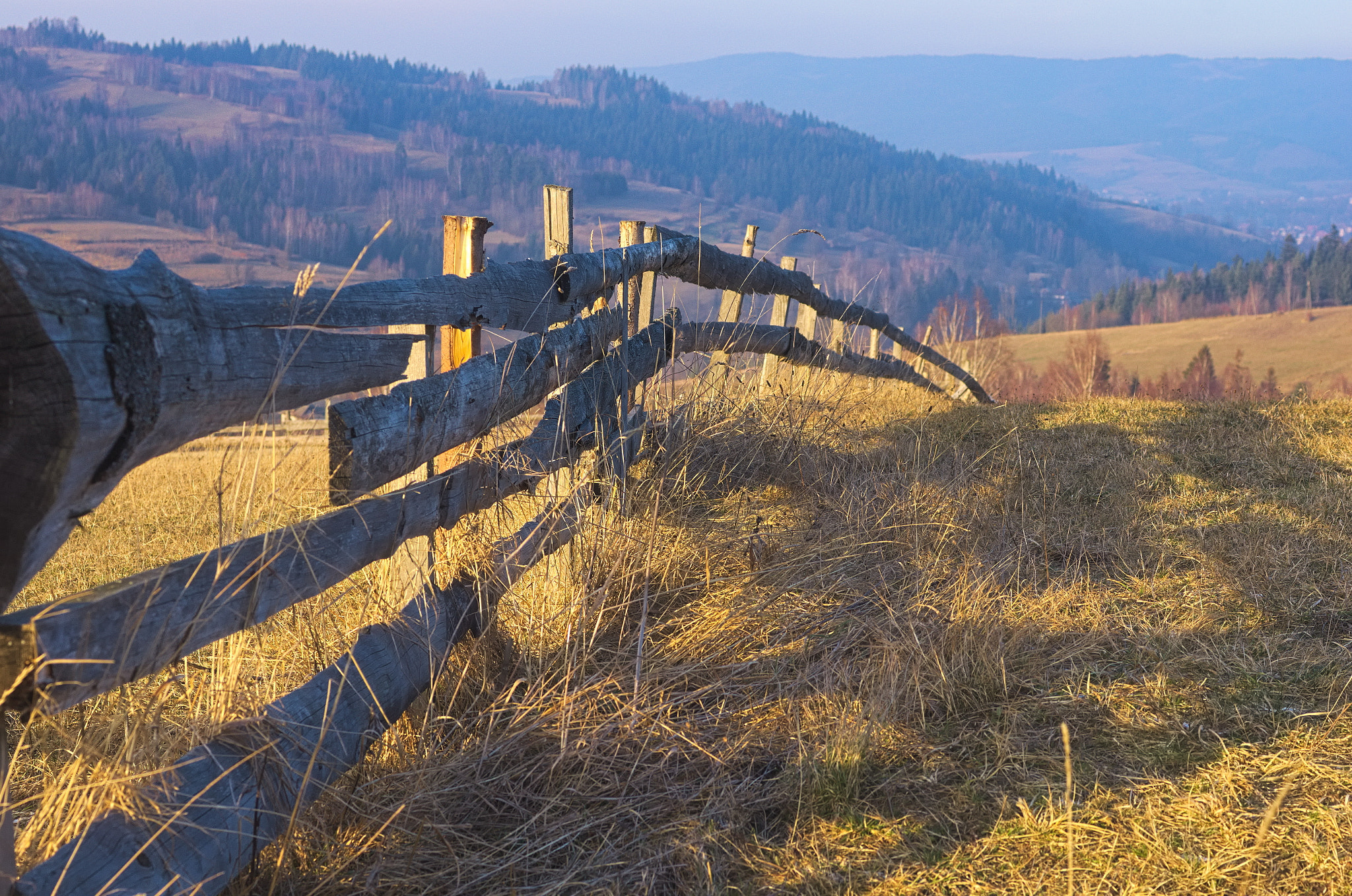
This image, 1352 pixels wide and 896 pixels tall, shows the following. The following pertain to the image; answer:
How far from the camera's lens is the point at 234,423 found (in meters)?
1.56

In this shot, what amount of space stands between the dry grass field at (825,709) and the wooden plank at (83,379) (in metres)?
0.34

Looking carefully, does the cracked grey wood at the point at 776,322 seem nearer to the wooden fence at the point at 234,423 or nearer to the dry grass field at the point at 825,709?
the dry grass field at the point at 825,709

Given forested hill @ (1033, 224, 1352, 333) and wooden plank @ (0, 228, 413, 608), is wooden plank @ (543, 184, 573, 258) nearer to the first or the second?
wooden plank @ (0, 228, 413, 608)

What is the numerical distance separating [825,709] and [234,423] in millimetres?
1685

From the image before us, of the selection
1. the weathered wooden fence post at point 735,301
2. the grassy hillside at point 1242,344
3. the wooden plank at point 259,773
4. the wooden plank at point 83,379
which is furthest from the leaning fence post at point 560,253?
the grassy hillside at point 1242,344

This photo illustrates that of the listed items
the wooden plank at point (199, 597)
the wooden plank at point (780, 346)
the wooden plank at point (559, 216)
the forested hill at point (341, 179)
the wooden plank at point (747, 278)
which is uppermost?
the forested hill at point (341, 179)

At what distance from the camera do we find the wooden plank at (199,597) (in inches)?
50.9

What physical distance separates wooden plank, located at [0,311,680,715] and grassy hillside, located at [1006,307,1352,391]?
69614mm

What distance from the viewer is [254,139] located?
547 feet

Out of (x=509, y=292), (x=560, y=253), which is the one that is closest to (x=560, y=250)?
(x=560, y=253)

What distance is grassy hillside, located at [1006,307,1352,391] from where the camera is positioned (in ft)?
222

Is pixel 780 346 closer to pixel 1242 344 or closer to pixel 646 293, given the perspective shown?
pixel 646 293

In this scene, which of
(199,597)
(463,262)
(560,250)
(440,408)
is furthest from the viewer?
(560,250)

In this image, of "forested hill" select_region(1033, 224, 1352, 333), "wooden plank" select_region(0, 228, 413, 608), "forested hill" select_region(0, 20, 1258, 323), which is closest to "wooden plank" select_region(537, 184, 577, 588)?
"wooden plank" select_region(0, 228, 413, 608)
